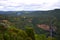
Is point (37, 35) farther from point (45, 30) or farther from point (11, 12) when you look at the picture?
point (11, 12)

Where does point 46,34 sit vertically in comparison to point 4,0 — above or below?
below

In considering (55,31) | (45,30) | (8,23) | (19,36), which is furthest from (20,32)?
(55,31)

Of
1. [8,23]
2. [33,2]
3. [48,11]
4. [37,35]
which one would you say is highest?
[33,2]

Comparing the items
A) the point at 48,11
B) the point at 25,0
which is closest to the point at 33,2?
the point at 25,0

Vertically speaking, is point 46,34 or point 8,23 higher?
point 8,23

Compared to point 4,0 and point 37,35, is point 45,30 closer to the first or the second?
point 37,35

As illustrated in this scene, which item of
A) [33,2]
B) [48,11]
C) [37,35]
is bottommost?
[37,35]
